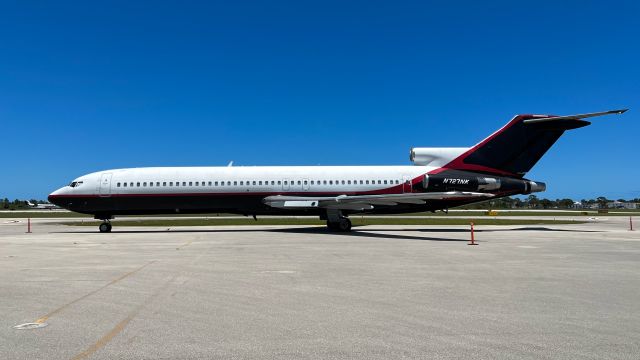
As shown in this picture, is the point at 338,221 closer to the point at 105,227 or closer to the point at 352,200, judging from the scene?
the point at 352,200

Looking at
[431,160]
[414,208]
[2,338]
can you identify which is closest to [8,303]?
[2,338]

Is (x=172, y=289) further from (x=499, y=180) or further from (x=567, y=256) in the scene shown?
(x=499, y=180)

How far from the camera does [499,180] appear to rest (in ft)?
Answer: 82.8

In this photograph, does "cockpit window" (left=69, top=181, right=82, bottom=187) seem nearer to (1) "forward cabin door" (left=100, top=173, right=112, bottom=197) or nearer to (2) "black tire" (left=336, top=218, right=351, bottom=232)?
(1) "forward cabin door" (left=100, top=173, right=112, bottom=197)

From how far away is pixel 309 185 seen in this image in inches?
1001

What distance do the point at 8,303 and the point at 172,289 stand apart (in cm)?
246

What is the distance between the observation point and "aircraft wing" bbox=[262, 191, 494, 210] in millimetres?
22391

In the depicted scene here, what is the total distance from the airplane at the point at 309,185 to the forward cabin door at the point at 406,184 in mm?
56

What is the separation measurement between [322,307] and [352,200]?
54.4 feet

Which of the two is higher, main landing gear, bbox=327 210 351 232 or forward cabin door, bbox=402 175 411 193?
forward cabin door, bbox=402 175 411 193

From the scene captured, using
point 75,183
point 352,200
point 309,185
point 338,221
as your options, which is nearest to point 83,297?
point 352,200

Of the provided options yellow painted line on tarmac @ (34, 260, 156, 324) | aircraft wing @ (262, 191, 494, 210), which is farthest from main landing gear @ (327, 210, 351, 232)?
yellow painted line on tarmac @ (34, 260, 156, 324)

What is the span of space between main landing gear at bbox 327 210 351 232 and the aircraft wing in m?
0.49

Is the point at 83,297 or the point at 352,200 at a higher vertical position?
the point at 352,200
